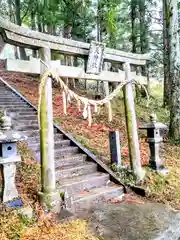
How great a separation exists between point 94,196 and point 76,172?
2.86 feet

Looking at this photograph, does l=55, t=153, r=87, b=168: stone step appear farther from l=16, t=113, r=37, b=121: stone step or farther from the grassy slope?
l=16, t=113, r=37, b=121: stone step

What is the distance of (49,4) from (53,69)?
8399mm

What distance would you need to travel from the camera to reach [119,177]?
5.96 metres

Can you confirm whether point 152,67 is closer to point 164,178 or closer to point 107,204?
point 164,178

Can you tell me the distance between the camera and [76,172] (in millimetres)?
5945

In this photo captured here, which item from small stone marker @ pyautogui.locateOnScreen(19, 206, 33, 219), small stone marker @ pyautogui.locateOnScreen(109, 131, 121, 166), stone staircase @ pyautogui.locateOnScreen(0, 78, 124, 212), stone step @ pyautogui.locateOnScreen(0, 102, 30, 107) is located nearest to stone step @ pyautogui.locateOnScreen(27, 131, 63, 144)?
stone staircase @ pyautogui.locateOnScreen(0, 78, 124, 212)

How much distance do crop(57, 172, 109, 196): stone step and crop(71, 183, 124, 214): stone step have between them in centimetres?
11

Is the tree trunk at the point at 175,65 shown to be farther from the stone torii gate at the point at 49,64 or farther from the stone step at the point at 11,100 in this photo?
the stone step at the point at 11,100

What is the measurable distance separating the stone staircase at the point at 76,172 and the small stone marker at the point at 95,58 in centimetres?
216

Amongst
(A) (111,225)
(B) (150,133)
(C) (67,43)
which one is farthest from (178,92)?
(A) (111,225)

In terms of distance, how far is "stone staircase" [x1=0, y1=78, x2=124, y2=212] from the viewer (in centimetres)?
518

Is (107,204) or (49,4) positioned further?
(49,4)

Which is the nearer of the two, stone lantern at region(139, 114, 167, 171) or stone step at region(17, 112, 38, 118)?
stone lantern at region(139, 114, 167, 171)

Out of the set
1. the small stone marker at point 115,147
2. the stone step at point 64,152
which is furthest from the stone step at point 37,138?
the small stone marker at point 115,147
